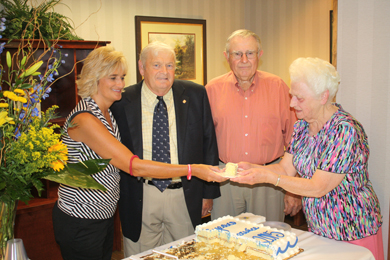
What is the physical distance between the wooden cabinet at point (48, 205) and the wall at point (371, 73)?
7.48ft

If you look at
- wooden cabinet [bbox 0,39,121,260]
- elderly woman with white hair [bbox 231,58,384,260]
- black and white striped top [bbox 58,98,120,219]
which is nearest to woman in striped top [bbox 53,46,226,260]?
black and white striped top [bbox 58,98,120,219]

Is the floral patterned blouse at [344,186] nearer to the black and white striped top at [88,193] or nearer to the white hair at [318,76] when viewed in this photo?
the white hair at [318,76]

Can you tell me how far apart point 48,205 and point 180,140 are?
176 centimetres

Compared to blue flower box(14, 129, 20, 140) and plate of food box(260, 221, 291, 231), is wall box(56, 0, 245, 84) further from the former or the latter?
plate of food box(260, 221, 291, 231)

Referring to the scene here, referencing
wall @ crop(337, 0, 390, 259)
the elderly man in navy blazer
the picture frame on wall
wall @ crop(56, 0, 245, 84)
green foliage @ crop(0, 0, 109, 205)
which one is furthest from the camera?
the picture frame on wall

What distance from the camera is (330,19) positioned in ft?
15.0

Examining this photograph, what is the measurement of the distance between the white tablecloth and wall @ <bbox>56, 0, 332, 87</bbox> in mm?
2922

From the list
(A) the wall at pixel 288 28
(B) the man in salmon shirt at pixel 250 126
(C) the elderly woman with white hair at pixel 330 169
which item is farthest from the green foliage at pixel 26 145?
(A) the wall at pixel 288 28

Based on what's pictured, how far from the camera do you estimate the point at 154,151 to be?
262 cm

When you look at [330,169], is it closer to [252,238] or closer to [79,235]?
[252,238]

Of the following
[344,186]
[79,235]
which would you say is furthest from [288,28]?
[79,235]

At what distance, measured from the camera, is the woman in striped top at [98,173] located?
2238mm

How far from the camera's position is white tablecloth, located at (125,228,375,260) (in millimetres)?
1838

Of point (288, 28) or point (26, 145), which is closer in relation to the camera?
point (26, 145)
